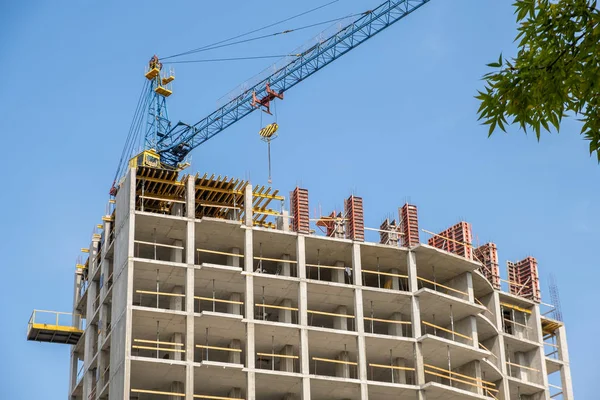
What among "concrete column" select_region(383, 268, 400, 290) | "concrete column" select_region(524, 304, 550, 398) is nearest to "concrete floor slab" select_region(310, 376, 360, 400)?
"concrete column" select_region(383, 268, 400, 290)

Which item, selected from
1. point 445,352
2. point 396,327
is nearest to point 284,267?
point 396,327

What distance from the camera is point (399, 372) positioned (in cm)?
8269

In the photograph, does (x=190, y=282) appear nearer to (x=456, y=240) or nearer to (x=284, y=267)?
(x=284, y=267)

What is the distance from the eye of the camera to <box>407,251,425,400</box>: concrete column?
266 ft

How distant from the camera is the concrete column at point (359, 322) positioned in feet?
260

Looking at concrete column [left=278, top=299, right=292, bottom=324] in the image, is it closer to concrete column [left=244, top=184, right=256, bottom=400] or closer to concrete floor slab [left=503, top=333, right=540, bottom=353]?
concrete column [left=244, top=184, right=256, bottom=400]

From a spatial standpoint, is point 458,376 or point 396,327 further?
point 458,376

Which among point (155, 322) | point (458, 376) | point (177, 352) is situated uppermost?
point (155, 322)

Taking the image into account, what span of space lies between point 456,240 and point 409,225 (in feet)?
20.5

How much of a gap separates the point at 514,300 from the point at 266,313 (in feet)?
73.3

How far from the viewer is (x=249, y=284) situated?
263ft

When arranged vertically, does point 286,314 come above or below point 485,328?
below

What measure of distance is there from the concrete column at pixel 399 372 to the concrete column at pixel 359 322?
321 cm

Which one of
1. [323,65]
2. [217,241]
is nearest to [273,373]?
[217,241]
